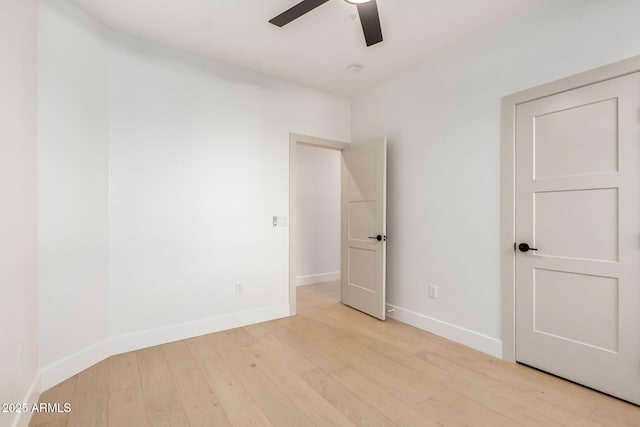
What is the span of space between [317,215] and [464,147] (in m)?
3.09

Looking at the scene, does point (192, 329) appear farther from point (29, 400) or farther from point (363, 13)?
point (363, 13)

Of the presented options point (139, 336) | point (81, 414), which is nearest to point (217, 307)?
point (139, 336)

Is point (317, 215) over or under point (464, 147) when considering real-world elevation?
under

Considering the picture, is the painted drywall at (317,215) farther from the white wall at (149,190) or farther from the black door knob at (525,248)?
the black door knob at (525,248)

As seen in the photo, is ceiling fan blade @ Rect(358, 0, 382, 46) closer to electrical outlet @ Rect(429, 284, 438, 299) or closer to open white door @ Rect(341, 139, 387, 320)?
open white door @ Rect(341, 139, 387, 320)

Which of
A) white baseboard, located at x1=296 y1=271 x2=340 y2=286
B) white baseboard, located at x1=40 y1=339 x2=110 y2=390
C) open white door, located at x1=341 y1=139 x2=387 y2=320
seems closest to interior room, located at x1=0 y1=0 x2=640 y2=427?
white baseboard, located at x1=40 y1=339 x2=110 y2=390

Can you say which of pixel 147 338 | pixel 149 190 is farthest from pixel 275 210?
pixel 147 338

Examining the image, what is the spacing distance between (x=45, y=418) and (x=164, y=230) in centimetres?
148

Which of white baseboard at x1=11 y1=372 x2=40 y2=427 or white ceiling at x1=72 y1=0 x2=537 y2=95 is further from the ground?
white ceiling at x1=72 y1=0 x2=537 y2=95

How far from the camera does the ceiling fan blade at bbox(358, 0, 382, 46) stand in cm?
180

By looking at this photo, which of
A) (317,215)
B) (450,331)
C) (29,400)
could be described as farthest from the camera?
(317,215)

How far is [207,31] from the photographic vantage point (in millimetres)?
2602

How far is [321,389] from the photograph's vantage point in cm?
207

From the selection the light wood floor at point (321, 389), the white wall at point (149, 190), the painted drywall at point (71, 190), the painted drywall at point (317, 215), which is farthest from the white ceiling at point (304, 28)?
the light wood floor at point (321, 389)
